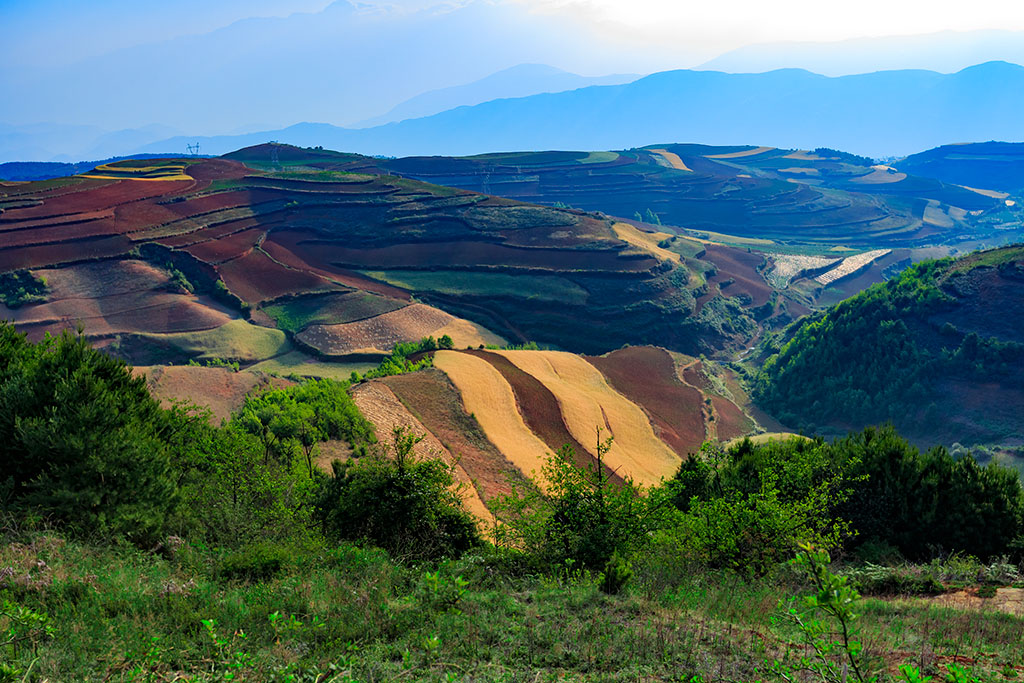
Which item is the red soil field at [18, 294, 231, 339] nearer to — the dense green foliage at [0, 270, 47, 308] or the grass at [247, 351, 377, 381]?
the dense green foliage at [0, 270, 47, 308]

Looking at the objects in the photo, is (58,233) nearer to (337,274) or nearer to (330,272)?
(330,272)

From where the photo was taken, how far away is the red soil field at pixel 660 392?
50625 mm

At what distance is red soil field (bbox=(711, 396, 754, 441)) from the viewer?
54275 mm

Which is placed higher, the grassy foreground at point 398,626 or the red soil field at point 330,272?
the red soil field at point 330,272

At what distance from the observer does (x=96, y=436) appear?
16219mm

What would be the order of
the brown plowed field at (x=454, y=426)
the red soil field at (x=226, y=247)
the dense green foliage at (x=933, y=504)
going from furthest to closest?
1. the red soil field at (x=226, y=247)
2. the brown plowed field at (x=454, y=426)
3. the dense green foliage at (x=933, y=504)

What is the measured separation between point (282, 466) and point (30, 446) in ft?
35.0

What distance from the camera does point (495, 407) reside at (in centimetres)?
4275

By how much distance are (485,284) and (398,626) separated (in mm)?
79757

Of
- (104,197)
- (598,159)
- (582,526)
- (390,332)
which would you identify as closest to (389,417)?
(582,526)

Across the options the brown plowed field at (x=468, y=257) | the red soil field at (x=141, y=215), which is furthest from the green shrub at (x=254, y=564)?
the red soil field at (x=141, y=215)

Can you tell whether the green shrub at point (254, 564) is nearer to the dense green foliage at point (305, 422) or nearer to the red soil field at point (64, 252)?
the dense green foliage at point (305, 422)

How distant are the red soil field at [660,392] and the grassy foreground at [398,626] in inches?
1427

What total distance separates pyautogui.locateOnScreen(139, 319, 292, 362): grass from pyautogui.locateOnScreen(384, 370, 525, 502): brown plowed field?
33119 millimetres
